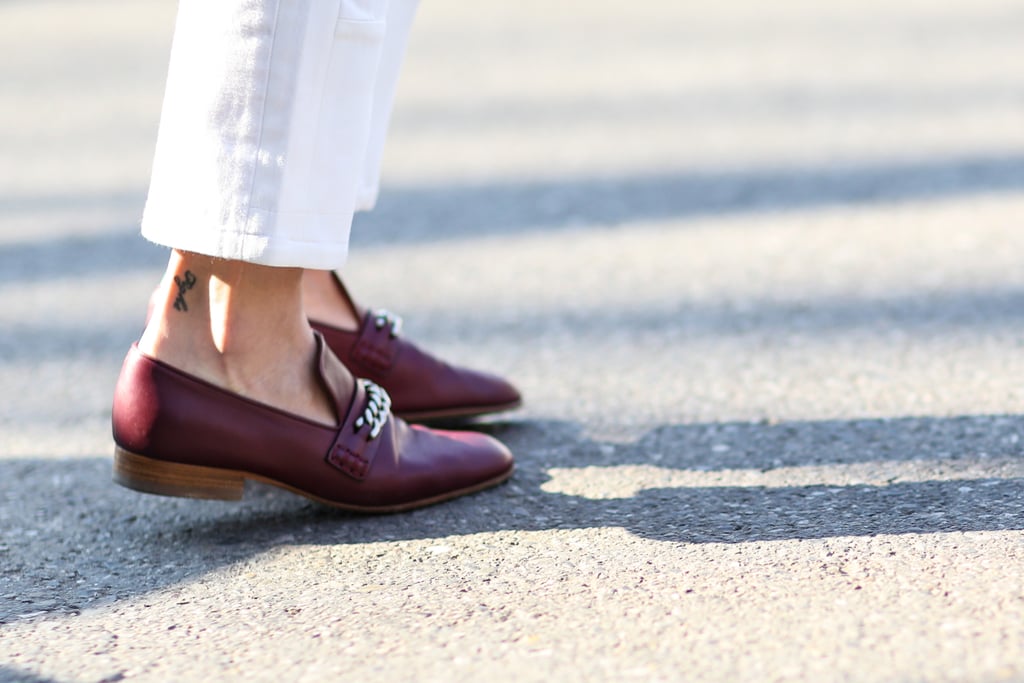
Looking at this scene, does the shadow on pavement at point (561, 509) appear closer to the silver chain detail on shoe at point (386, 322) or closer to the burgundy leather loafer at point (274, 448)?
the burgundy leather loafer at point (274, 448)

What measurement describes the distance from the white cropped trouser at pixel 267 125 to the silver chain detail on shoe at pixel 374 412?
0.74ft

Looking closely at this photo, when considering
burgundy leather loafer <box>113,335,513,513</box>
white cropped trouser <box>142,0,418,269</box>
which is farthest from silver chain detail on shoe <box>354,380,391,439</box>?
white cropped trouser <box>142,0,418,269</box>

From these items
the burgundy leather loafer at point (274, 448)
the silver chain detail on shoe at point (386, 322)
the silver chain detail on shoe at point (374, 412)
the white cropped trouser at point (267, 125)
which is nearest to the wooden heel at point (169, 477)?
the burgundy leather loafer at point (274, 448)

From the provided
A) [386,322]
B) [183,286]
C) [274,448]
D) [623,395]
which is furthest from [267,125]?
[623,395]

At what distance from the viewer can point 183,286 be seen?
55.6 inches

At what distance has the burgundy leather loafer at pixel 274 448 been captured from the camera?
1.41 m

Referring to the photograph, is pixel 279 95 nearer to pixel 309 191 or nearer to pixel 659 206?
pixel 309 191

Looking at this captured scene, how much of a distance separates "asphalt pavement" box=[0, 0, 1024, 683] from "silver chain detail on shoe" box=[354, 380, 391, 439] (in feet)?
0.37

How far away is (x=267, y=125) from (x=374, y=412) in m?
0.37

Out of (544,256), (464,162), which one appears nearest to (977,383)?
(544,256)

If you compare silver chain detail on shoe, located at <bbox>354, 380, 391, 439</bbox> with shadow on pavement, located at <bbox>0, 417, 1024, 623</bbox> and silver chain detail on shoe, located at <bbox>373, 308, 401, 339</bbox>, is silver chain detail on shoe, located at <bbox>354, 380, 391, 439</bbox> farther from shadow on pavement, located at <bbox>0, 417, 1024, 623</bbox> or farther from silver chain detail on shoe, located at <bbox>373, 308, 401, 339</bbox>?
silver chain detail on shoe, located at <bbox>373, 308, 401, 339</bbox>

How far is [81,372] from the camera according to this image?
2.12m

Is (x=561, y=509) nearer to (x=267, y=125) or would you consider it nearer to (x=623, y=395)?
(x=623, y=395)

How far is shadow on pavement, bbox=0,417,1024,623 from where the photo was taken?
1404mm
